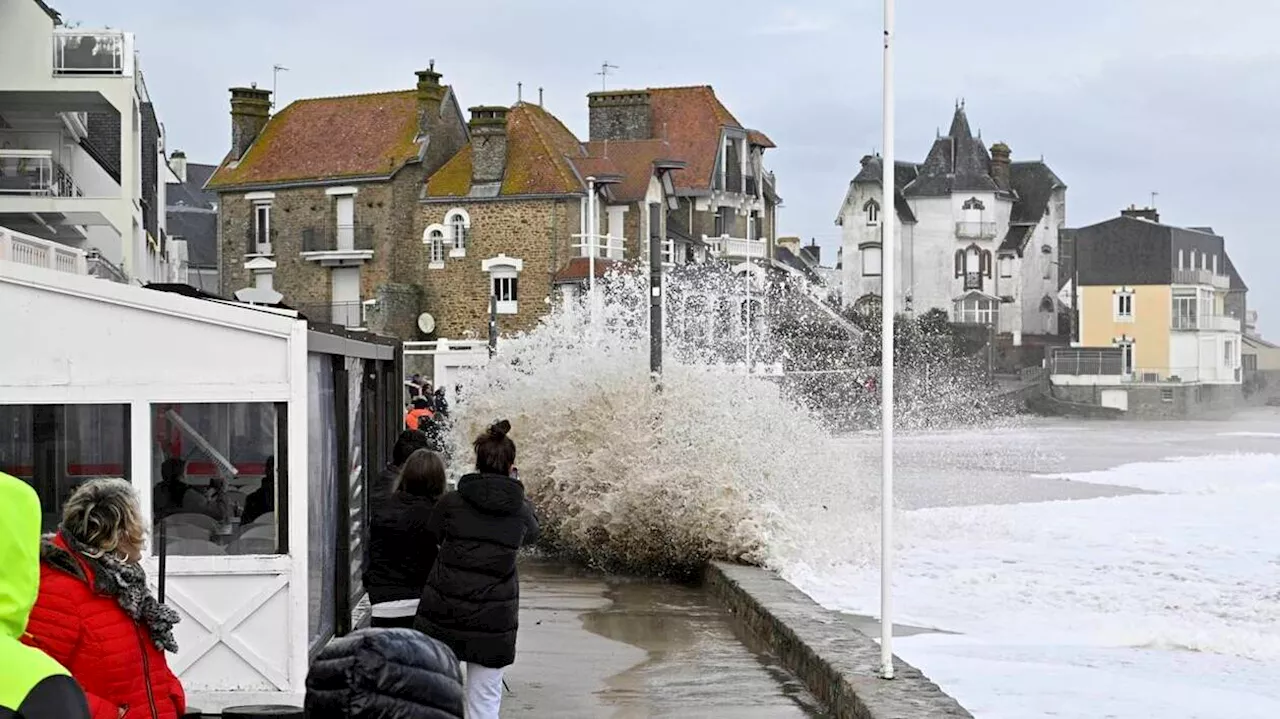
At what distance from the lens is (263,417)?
342 inches

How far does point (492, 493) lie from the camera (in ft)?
25.8

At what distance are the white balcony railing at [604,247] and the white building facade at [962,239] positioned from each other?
3708 centimetres

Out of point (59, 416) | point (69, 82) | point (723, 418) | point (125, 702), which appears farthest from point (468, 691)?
point (69, 82)

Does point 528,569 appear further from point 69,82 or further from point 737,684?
point 69,82

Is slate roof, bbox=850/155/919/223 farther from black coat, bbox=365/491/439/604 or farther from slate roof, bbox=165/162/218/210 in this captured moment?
black coat, bbox=365/491/439/604

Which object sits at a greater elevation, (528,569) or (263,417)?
(263,417)

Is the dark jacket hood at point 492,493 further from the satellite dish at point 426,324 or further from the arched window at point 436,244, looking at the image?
the arched window at point 436,244

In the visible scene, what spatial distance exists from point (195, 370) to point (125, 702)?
3.85 meters

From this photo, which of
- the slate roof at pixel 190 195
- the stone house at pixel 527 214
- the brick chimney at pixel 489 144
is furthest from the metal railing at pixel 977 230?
the brick chimney at pixel 489 144

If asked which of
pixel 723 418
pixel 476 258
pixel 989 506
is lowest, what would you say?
pixel 989 506

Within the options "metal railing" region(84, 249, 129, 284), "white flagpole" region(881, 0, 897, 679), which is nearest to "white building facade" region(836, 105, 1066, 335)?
"metal railing" region(84, 249, 129, 284)

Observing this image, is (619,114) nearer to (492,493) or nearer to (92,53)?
(92,53)

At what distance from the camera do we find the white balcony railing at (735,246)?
69250 mm

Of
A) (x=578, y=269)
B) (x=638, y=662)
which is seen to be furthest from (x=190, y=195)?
(x=638, y=662)
